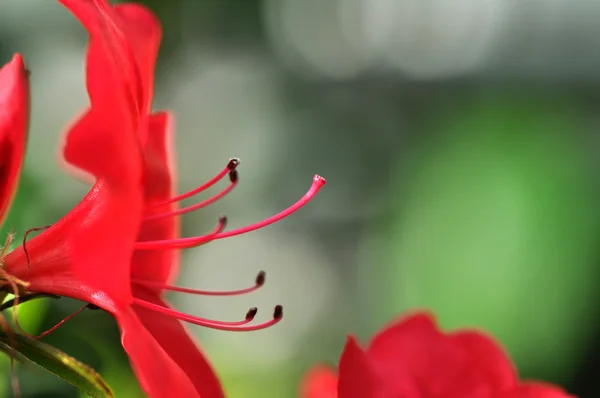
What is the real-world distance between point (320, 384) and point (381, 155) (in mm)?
3004

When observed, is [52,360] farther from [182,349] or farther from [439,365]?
[439,365]

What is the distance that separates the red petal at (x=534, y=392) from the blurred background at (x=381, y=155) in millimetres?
1264

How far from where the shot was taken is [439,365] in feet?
1.38

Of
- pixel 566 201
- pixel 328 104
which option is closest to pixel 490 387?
pixel 566 201

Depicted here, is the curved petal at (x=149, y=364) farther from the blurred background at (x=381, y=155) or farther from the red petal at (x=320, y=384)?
the blurred background at (x=381, y=155)

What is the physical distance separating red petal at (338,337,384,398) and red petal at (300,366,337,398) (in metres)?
0.11

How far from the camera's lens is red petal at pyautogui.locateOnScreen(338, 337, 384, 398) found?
1.18 feet

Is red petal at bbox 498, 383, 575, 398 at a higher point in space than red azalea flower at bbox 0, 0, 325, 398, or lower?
lower

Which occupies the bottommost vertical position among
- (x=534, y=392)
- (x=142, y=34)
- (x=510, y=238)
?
(x=510, y=238)

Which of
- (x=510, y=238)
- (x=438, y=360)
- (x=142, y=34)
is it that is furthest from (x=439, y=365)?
(x=510, y=238)

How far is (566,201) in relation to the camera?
254 centimetres

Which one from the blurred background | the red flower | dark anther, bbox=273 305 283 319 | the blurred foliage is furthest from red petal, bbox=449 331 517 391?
the blurred foliage

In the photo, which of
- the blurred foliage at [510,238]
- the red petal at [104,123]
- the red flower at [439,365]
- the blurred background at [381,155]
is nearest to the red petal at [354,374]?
the red flower at [439,365]

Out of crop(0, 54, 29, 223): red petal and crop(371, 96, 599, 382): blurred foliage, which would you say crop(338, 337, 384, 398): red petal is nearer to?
crop(0, 54, 29, 223): red petal
